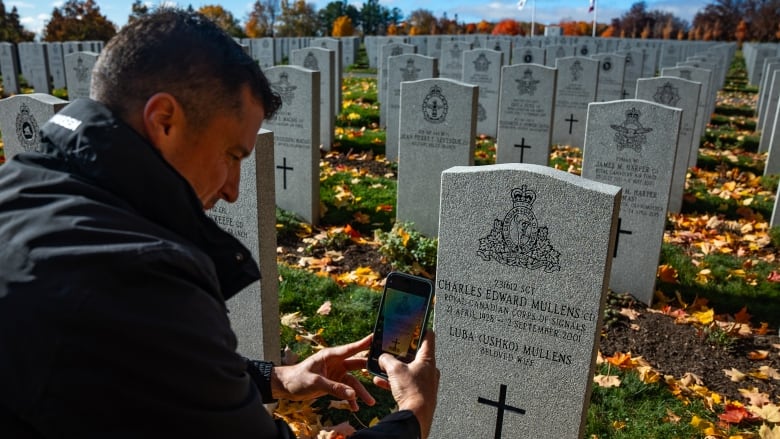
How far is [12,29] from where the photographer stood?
101 ft

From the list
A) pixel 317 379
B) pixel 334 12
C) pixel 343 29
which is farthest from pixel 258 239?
pixel 334 12

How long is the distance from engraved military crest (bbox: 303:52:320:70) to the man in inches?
405

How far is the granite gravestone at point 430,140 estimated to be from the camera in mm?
6895

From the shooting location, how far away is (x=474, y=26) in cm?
8194

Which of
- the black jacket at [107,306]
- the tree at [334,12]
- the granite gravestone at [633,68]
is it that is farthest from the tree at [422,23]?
the black jacket at [107,306]

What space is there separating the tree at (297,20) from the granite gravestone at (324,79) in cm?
4628

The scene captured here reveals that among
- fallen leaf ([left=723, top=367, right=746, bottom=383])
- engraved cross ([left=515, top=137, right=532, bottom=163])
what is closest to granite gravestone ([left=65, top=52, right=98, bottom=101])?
engraved cross ([left=515, top=137, right=532, bottom=163])

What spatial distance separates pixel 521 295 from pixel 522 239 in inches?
12.2

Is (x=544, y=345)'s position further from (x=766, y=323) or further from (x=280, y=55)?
(x=280, y=55)

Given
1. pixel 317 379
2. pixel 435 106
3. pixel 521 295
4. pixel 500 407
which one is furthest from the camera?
pixel 435 106

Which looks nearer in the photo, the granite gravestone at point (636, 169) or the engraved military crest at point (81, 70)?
the granite gravestone at point (636, 169)

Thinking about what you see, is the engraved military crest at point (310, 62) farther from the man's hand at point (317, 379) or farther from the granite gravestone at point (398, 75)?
the man's hand at point (317, 379)

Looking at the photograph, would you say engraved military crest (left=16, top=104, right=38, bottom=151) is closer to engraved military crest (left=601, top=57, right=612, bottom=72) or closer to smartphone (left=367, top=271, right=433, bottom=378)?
smartphone (left=367, top=271, right=433, bottom=378)

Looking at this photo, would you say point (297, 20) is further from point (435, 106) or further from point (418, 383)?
point (418, 383)
